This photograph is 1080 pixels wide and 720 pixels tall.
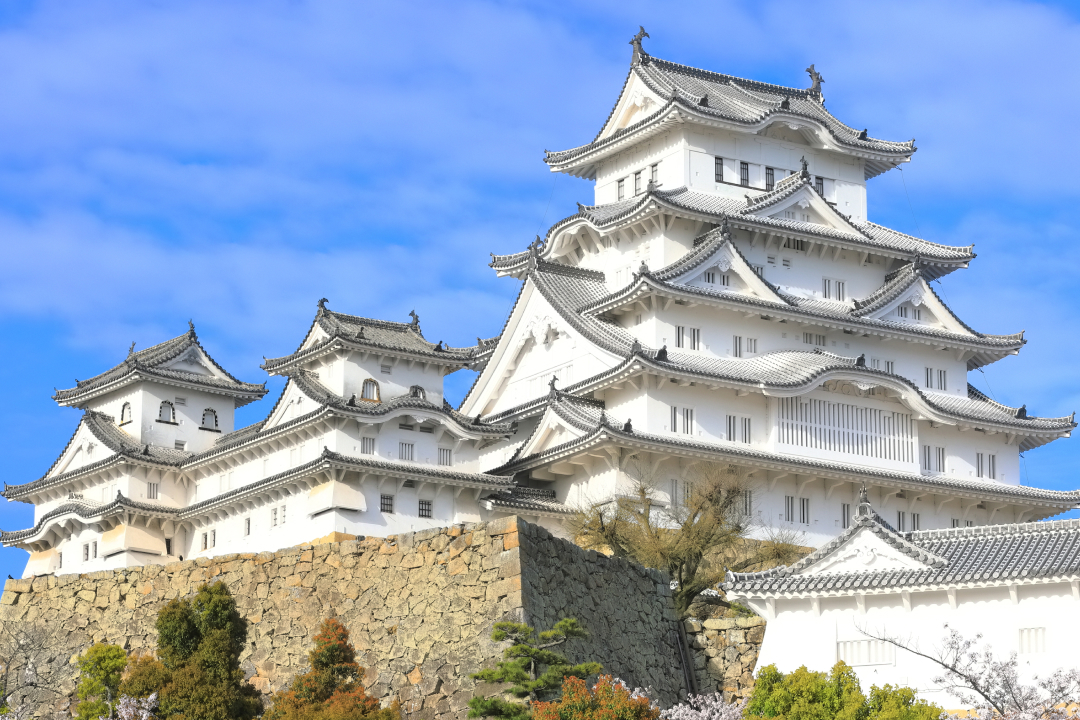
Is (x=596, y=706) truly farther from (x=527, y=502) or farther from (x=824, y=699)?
(x=527, y=502)

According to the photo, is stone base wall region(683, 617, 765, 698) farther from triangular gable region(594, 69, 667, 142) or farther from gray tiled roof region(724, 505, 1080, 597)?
triangular gable region(594, 69, 667, 142)

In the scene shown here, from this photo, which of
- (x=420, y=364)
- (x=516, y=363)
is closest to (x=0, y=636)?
(x=420, y=364)

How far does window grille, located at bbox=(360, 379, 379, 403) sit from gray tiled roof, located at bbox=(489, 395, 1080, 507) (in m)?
3.96

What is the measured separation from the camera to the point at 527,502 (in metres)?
47.1

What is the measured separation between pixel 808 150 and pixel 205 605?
33175 mm

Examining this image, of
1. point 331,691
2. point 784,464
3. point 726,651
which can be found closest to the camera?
point 331,691

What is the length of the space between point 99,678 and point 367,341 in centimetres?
2200

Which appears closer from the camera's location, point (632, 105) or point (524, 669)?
point (524, 669)

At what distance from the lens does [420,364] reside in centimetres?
4966

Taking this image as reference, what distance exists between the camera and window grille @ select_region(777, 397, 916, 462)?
4825 cm

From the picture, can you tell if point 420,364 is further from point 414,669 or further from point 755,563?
point 414,669

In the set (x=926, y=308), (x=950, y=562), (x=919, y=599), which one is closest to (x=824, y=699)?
(x=919, y=599)

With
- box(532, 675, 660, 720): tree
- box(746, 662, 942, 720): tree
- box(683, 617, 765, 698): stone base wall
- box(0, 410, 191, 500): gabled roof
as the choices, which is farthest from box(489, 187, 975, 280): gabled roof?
box(532, 675, 660, 720): tree

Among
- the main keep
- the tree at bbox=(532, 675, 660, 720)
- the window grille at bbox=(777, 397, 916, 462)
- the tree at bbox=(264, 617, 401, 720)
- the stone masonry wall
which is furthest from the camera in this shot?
the window grille at bbox=(777, 397, 916, 462)
